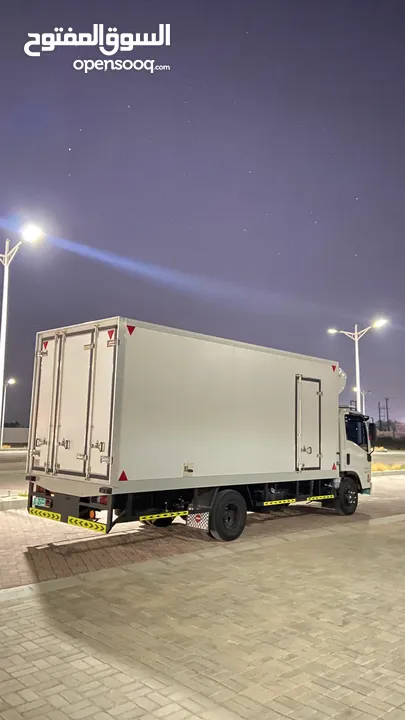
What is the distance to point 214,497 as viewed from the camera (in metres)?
9.62

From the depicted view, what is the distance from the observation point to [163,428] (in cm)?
862

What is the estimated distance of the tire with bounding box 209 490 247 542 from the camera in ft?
31.5

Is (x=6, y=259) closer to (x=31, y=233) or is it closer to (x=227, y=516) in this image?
(x=31, y=233)

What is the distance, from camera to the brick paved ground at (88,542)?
25.7 ft

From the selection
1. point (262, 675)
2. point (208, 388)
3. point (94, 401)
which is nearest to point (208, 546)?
point (208, 388)

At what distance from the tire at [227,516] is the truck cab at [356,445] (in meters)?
3.90

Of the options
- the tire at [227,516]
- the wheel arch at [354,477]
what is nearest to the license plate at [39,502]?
the tire at [227,516]

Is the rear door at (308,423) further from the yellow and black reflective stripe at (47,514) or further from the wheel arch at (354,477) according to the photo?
the yellow and black reflective stripe at (47,514)

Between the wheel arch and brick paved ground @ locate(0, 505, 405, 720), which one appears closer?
brick paved ground @ locate(0, 505, 405, 720)

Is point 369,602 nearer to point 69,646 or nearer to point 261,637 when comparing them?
point 261,637

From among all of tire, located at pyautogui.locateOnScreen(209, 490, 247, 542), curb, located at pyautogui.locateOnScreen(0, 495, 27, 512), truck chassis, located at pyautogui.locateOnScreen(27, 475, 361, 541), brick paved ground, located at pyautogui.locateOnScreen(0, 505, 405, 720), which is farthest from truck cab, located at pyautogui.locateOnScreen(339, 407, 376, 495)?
curb, located at pyautogui.locateOnScreen(0, 495, 27, 512)

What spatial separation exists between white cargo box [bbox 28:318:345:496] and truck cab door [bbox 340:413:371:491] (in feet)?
7.39

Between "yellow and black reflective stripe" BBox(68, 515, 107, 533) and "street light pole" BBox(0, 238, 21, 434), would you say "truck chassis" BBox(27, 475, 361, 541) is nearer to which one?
"yellow and black reflective stripe" BBox(68, 515, 107, 533)

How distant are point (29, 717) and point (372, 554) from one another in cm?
680
